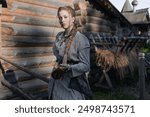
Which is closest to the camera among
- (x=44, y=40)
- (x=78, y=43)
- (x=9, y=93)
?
(x=78, y=43)

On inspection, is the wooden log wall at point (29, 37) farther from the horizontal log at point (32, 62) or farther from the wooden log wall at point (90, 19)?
the wooden log wall at point (90, 19)

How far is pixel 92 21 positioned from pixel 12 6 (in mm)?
3890

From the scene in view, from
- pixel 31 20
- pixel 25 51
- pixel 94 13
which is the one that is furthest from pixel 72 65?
pixel 94 13

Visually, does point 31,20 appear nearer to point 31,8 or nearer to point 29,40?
point 31,8

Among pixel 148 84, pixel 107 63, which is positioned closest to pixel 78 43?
pixel 107 63

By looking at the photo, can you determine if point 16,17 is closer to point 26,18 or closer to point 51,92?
point 26,18

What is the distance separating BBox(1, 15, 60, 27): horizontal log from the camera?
5.55 metres

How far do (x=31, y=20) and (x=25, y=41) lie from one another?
1.78 ft

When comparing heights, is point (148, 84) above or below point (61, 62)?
below

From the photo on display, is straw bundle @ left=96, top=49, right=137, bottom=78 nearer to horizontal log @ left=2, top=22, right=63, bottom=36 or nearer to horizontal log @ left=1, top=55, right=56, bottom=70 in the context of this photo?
horizontal log @ left=2, top=22, right=63, bottom=36

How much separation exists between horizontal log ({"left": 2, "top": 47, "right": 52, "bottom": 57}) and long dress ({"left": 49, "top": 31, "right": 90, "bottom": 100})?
8.47ft

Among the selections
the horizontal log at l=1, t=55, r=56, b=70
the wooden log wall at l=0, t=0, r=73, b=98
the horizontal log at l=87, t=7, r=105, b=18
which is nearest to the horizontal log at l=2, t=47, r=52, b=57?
the wooden log wall at l=0, t=0, r=73, b=98

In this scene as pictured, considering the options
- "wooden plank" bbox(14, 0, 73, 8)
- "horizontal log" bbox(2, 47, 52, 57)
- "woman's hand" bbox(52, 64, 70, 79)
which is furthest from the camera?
"wooden plank" bbox(14, 0, 73, 8)

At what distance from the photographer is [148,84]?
9359 millimetres
